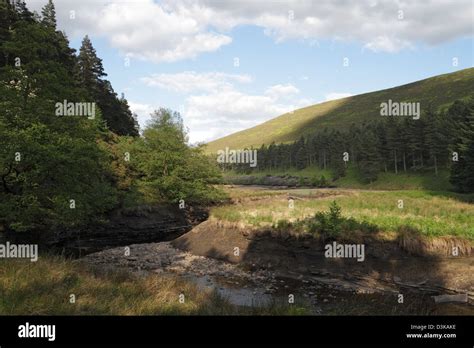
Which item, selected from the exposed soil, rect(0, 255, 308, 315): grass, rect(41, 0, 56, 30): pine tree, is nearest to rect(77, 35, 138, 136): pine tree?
rect(41, 0, 56, 30): pine tree

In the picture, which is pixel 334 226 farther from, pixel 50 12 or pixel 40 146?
pixel 50 12

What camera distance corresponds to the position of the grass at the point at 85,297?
26.9 feet

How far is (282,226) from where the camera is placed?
24.3 meters

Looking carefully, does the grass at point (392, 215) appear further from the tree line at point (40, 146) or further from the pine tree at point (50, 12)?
the pine tree at point (50, 12)

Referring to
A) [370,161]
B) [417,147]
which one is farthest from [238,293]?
[370,161]

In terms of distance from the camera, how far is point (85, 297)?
9305 mm

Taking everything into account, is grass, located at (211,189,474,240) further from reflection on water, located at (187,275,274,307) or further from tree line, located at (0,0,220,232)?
tree line, located at (0,0,220,232)

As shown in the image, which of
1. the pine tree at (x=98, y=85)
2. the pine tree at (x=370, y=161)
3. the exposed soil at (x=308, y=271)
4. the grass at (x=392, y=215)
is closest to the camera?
the exposed soil at (x=308, y=271)

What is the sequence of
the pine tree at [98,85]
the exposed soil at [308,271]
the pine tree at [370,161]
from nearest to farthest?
the exposed soil at [308,271] < the pine tree at [98,85] < the pine tree at [370,161]

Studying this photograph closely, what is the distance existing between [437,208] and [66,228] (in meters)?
31.2

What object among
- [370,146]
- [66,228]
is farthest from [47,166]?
[370,146]

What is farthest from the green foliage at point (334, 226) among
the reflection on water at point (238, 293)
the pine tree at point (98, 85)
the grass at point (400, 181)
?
the pine tree at point (98, 85)
